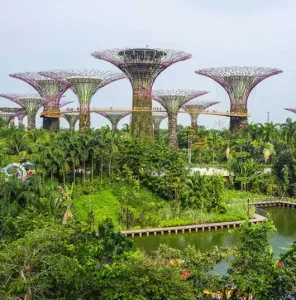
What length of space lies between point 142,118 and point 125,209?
19865 millimetres

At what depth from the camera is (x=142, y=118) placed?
153 feet

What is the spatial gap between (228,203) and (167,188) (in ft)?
14.1

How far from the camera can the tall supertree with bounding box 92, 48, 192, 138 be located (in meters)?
43.3

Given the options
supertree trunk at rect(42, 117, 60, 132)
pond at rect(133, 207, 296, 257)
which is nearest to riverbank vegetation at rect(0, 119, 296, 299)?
pond at rect(133, 207, 296, 257)

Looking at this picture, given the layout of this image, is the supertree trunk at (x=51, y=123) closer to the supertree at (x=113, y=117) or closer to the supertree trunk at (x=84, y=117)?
the supertree trunk at (x=84, y=117)

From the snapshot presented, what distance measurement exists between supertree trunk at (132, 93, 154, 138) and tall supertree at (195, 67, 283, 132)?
30.5ft

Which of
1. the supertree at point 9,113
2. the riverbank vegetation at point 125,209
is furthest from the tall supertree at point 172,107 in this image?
the supertree at point 9,113

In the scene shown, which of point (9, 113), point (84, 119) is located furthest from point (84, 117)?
point (9, 113)

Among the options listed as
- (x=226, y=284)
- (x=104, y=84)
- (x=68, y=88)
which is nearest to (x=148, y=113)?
(x=104, y=84)

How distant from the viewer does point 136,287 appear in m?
10.9

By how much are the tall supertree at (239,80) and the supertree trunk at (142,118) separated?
30.5 feet

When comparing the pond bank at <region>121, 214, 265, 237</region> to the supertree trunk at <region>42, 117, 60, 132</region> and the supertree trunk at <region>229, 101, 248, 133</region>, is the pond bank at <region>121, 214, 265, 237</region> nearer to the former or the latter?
the supertree trunk at <region>229, 101, 248, 133</region>

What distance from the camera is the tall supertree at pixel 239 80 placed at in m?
50.6

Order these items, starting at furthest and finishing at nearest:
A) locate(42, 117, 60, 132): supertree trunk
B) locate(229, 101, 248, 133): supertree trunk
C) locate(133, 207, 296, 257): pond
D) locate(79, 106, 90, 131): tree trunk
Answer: locate(42, 117, 60, 132): supertree trunk
locate(229, 101, 248, 133): supertree trunk
locate(79, 106, 90, 131): tree trunk
locate(133, 207, 296, 257): pond
